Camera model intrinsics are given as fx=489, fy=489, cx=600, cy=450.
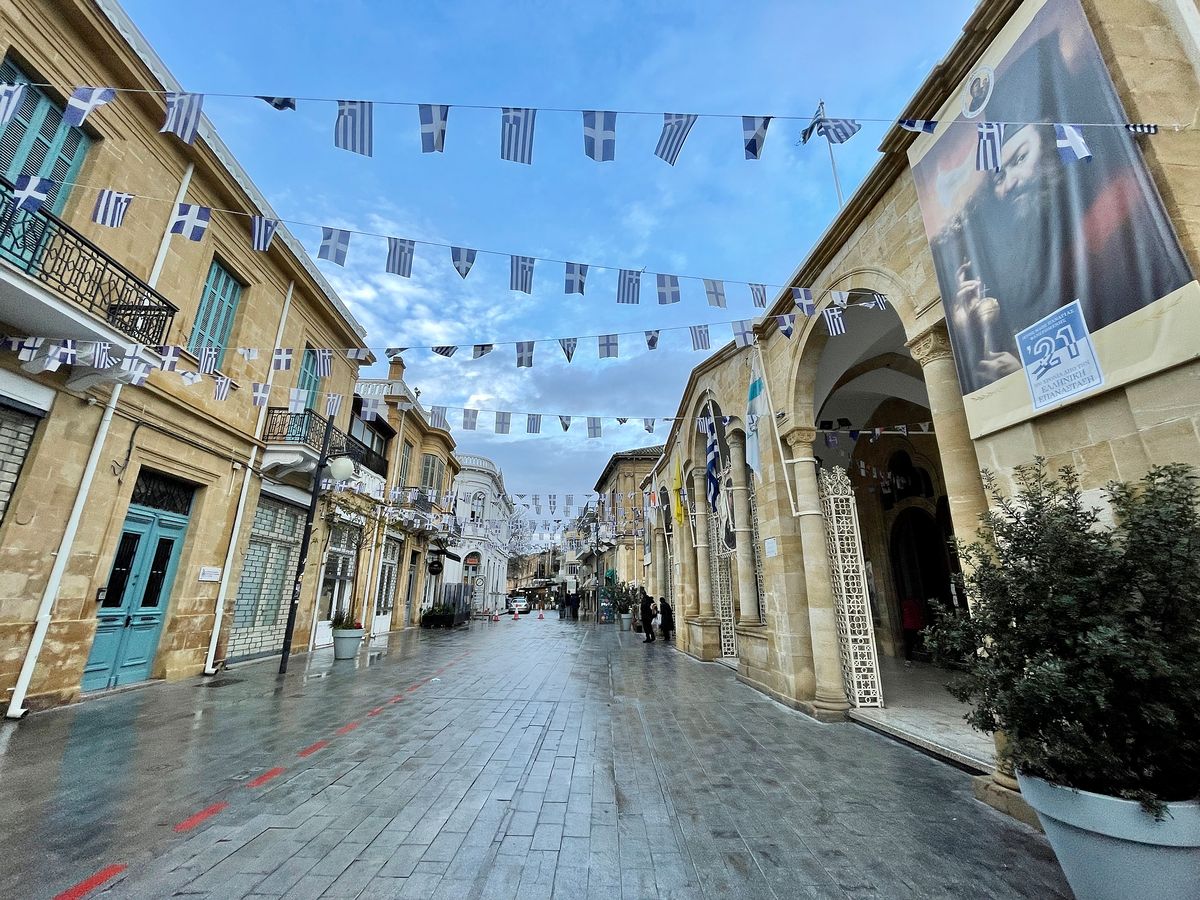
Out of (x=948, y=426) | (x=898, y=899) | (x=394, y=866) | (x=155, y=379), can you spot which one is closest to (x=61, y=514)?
(x=155, y=379)

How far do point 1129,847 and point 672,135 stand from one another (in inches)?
221

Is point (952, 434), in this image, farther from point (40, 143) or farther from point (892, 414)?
point (40, 143)

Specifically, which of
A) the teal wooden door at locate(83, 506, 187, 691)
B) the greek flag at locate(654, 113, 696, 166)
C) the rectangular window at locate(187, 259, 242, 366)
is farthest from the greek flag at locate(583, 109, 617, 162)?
the teal wooden door at locate(83, 506, 187, 691)

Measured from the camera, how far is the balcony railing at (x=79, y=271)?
5441 millimetres

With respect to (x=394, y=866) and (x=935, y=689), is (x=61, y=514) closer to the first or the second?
(x=394, y=866)

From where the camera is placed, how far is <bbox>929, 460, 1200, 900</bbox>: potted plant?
211cm

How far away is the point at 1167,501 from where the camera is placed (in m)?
2.33

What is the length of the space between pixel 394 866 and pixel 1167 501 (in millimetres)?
4346

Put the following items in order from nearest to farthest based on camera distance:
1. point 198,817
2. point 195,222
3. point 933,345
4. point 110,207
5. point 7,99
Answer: point 198,817, point 7,99, point 933,345, point 110,207, point 195,222

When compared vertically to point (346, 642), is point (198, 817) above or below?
below

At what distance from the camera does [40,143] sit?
19.7 feet

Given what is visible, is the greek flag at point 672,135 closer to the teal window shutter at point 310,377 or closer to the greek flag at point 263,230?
the greek flag at point 263,230

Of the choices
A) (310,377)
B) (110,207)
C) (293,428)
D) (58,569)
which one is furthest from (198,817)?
(310,377)

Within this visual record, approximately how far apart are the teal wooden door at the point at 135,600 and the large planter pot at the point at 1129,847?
10.2 m
